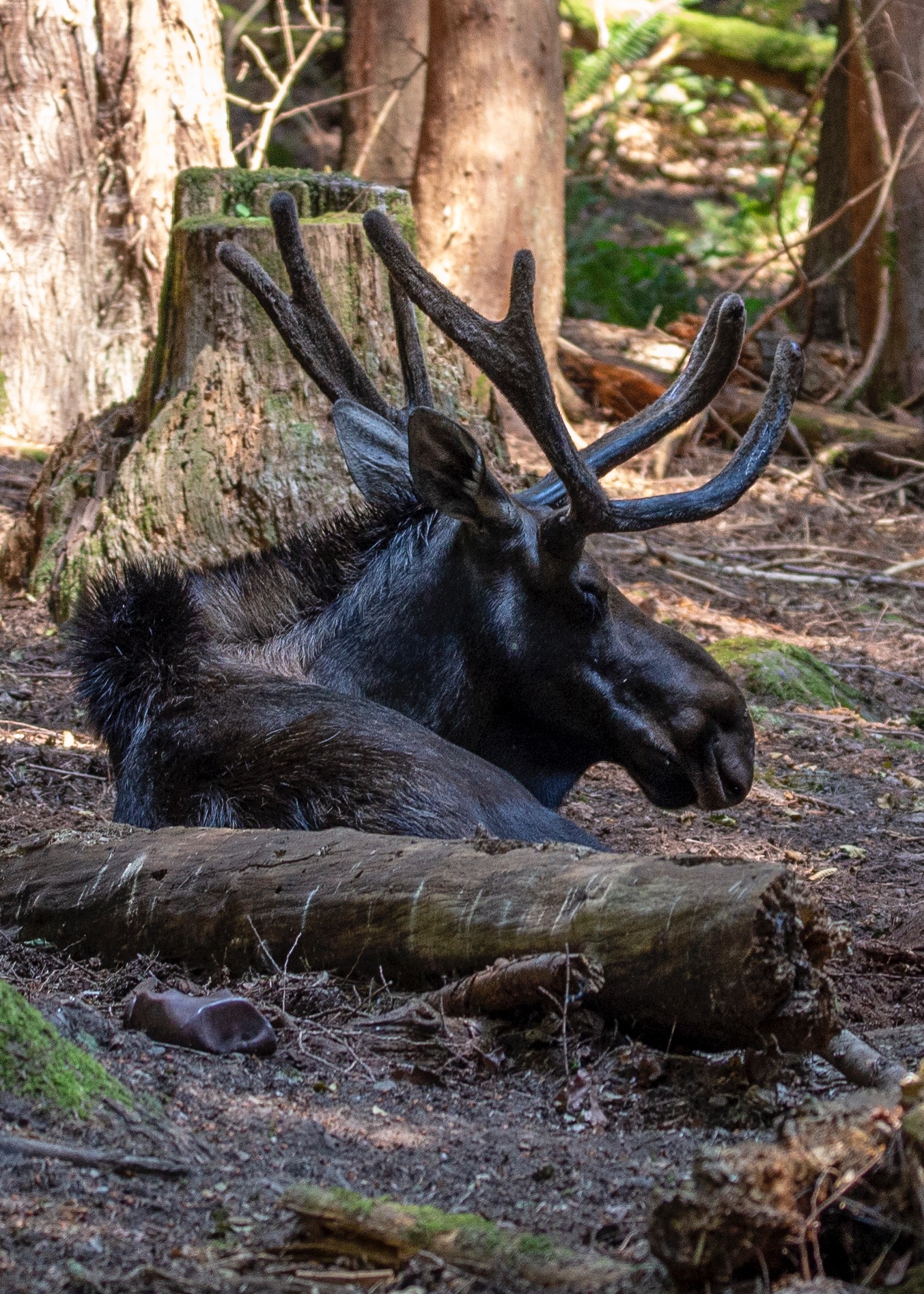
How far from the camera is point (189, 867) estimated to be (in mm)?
3467

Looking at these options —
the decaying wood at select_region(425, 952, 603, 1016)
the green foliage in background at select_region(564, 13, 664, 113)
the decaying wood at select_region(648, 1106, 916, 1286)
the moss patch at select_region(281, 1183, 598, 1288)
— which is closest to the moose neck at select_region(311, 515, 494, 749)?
the decaying wood at select_region(425, 952, 603, 1016)

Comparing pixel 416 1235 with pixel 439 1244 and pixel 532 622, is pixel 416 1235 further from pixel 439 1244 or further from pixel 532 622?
pixel 532 622

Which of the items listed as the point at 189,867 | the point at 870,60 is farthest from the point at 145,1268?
the point at 870,60

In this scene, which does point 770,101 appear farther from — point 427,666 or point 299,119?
point 427,666

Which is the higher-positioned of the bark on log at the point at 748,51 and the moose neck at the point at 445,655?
the bark on log at the point at 748,51

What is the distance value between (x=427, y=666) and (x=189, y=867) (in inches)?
55.8

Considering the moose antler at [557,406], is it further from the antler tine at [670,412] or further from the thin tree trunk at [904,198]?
the thin tree trunk at [904,198]

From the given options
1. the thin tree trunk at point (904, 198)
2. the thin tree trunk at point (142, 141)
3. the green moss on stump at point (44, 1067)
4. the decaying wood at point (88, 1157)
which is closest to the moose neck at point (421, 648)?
the green moss on stump at point (44, 1067)

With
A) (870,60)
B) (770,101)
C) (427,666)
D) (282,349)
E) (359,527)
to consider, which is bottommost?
(427,666)

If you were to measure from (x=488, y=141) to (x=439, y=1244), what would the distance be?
1003 cm

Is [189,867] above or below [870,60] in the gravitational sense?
below

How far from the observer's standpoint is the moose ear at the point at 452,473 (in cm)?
438

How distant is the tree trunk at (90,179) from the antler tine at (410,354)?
4.85 meters

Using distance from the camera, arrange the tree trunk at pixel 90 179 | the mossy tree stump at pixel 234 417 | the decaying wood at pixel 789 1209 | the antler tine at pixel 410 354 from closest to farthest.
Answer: the decaying wood at pixel 789 1209
the antler tine at pixel 410 354
the mossy tree stump at pixel 234 417
the tree trunk at pixel 90 179
